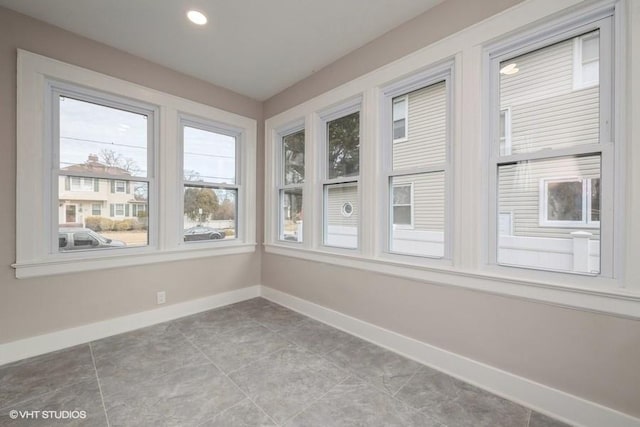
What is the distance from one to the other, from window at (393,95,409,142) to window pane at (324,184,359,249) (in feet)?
2.15

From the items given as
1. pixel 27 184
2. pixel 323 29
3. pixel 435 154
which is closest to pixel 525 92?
pixel 435 154

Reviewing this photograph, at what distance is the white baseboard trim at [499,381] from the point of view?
1552mm

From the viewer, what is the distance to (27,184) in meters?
2.30

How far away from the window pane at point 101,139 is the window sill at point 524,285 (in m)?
2.64

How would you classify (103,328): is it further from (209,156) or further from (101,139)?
(209,156)

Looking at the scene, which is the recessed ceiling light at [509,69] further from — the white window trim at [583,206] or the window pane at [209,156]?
the window pane at [209,156]

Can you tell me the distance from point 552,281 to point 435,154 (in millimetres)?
1193

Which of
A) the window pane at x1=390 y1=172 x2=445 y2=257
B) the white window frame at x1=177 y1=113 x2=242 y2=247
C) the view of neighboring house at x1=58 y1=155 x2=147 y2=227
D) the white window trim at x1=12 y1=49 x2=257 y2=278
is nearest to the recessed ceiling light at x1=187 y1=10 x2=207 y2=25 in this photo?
the white window trim at x1=12 y1=49 x2=257 y2=278

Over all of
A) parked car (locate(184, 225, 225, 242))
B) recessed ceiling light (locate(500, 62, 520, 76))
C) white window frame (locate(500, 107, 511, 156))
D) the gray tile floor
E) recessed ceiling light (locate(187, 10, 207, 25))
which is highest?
recessed ceiling light (locate(187, 10, 207, 25))

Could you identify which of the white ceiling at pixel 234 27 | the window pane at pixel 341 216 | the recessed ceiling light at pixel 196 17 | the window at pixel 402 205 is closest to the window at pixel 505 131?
the window at pixel 402 205

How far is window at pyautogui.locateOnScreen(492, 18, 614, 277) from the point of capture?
63.4 inches

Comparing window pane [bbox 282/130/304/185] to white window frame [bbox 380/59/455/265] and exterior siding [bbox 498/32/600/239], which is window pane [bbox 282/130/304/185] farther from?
exterior siding [bbox 498/32/600/239]

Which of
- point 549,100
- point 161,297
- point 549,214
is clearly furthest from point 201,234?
point 549,100

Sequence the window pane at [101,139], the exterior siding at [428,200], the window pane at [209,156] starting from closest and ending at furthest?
the exterior siding at [428,200] < the window pane at [101,139] < the window pane at [209,156]
